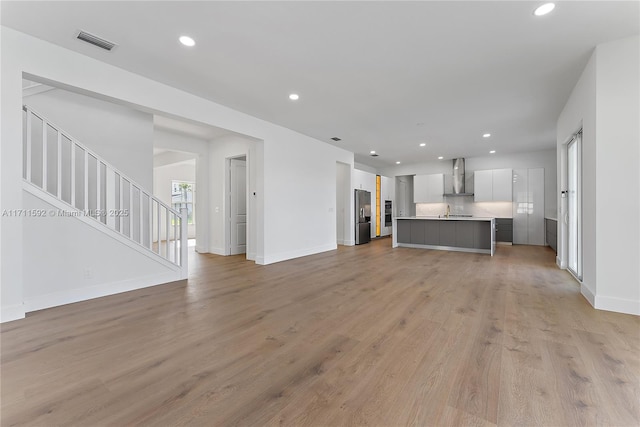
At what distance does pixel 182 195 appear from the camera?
34.3ft

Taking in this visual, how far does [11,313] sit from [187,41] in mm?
3294

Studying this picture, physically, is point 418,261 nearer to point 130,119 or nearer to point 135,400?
point 135,400

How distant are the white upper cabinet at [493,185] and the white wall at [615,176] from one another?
6073mm

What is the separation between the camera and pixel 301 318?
9.39ft

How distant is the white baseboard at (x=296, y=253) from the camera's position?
575 centimetres

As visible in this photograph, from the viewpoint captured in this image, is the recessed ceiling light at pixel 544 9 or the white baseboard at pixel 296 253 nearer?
the recessed ceiling light at pixel 544 9

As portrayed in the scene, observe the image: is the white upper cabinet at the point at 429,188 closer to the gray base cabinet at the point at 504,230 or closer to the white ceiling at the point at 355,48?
the gray base cabinet at the point at 504,230

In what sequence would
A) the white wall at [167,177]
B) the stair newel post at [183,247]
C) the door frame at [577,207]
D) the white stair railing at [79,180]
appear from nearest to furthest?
the white stair railing at [79,180] < the door frame at [577,207] < the stair newel post at [183,247] < the white wall at [167,177]

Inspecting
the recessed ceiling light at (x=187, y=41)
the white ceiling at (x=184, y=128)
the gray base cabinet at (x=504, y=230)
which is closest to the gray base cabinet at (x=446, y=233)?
the gray base cabinet at (x=504, y=230)

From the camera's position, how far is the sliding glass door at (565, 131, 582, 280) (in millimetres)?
4141

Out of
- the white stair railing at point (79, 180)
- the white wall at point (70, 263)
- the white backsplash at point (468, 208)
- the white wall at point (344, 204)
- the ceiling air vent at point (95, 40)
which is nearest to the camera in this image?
the ceiling air vent at point (95, 40)

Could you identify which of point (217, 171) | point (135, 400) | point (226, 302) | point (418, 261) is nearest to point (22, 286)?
point (226, 302)

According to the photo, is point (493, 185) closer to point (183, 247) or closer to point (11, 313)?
point (183, 247)

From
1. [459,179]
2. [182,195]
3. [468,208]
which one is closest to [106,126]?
[182,195]
